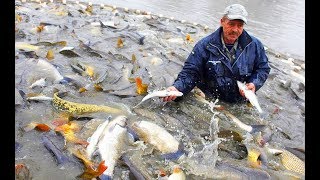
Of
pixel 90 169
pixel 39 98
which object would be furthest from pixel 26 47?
pixel 90 169

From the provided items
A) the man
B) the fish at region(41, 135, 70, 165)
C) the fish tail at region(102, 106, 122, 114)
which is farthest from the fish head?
the man

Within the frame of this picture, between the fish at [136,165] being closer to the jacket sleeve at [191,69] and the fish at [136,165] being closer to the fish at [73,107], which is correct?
the fish at [73,107]

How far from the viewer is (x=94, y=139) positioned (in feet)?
14.1

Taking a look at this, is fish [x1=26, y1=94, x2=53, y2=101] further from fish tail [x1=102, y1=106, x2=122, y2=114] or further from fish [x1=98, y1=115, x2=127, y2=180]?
fish [x1=98, y1=115, x2=127, y2=180]

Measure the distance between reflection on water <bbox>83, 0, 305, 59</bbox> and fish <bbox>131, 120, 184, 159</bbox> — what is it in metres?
8.63

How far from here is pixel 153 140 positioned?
457 cm

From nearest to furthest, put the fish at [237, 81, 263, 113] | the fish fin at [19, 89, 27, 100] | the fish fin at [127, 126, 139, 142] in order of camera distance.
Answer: the fish fin at [127, 126, 139, 142]
the fish at [237, 81, 263, 113]
the fish fin at [19, 89, 27, 100]

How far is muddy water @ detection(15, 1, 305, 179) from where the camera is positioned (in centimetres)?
411

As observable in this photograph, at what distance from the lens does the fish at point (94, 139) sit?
4.17 meters

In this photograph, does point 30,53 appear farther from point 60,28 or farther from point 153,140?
point 153,140

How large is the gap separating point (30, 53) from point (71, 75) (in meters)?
1.40

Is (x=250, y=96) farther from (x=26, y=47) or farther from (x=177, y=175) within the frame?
(x=26, y=47)

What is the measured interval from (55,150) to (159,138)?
127cm

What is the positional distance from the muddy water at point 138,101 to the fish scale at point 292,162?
120mm
